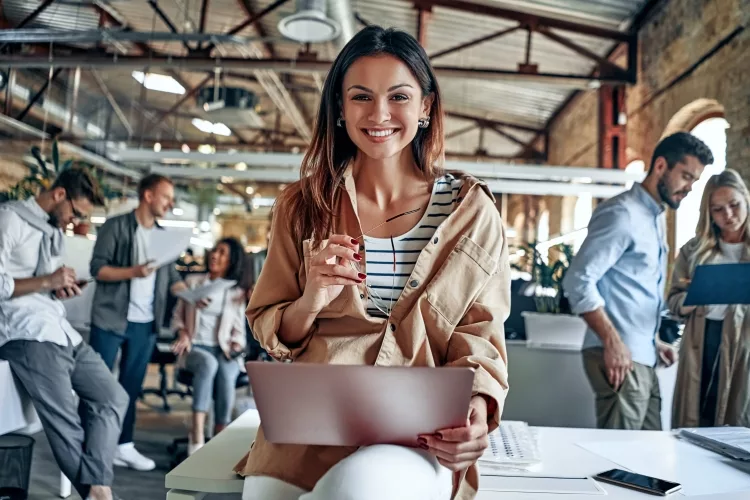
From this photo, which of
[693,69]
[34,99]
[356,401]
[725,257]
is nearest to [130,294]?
[356,401]

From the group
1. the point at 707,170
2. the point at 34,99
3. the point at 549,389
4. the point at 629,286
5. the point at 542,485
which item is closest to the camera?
the point at 542,485

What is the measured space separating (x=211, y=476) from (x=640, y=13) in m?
7.60

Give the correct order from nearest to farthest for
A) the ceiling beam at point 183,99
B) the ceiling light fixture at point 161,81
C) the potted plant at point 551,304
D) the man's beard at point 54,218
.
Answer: the man's beard at point 54,218, the potted plant at point 551,304, the ceiling light fixture at point 161,81, the ceiling beam at point 183,99

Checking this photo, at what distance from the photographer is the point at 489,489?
3.92 feet

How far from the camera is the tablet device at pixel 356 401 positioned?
948 mm

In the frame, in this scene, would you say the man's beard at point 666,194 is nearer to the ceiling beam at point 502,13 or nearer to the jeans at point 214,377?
the jeans at point 214,377

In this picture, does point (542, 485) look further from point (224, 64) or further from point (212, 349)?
point (224, 64)

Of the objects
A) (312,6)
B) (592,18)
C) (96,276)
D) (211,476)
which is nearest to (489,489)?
(211,476)

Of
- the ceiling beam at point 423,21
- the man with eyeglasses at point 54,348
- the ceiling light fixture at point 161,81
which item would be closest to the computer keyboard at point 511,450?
the man with eyeglasses at point 54,348

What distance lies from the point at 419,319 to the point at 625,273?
148 centimetres

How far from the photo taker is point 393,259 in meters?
1.29

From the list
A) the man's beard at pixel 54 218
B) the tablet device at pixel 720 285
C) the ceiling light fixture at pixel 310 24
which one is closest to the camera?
the tablet device at pixel 720 285

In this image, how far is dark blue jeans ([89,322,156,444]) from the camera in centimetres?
361

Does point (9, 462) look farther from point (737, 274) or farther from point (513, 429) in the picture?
point (737, 274)
